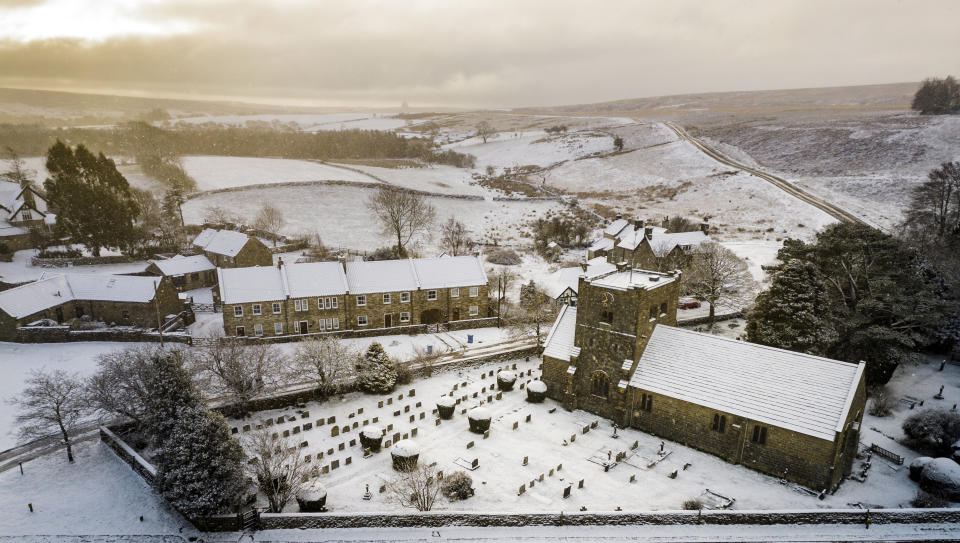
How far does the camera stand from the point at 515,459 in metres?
31.2

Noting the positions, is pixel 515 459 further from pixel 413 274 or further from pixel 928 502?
pixel 413 274

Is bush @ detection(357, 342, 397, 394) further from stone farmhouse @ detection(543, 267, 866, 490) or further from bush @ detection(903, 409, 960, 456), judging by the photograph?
bush @ detection(903, 409, 960, 456)

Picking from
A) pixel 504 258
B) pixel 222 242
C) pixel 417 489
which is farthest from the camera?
pixel 504 258

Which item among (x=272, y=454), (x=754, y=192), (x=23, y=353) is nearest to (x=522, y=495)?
(x=272, y=454)

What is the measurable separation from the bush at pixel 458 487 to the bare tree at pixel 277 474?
8065 mm

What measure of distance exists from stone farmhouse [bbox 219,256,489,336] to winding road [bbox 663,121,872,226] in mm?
48700

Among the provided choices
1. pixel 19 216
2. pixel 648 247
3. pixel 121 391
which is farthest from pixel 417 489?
pixel 19 216

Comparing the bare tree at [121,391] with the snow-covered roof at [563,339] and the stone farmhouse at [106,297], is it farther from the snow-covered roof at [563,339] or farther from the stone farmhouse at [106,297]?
the snow-covered roof at [563,339]

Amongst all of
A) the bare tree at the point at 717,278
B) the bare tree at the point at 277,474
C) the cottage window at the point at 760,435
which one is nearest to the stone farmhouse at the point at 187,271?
the bare tree at the point at 277,474

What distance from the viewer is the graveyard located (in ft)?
90.7

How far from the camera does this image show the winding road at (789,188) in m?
73.6

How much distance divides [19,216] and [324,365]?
192ft

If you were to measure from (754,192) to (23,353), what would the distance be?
10438cm

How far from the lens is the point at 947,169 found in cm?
5575
